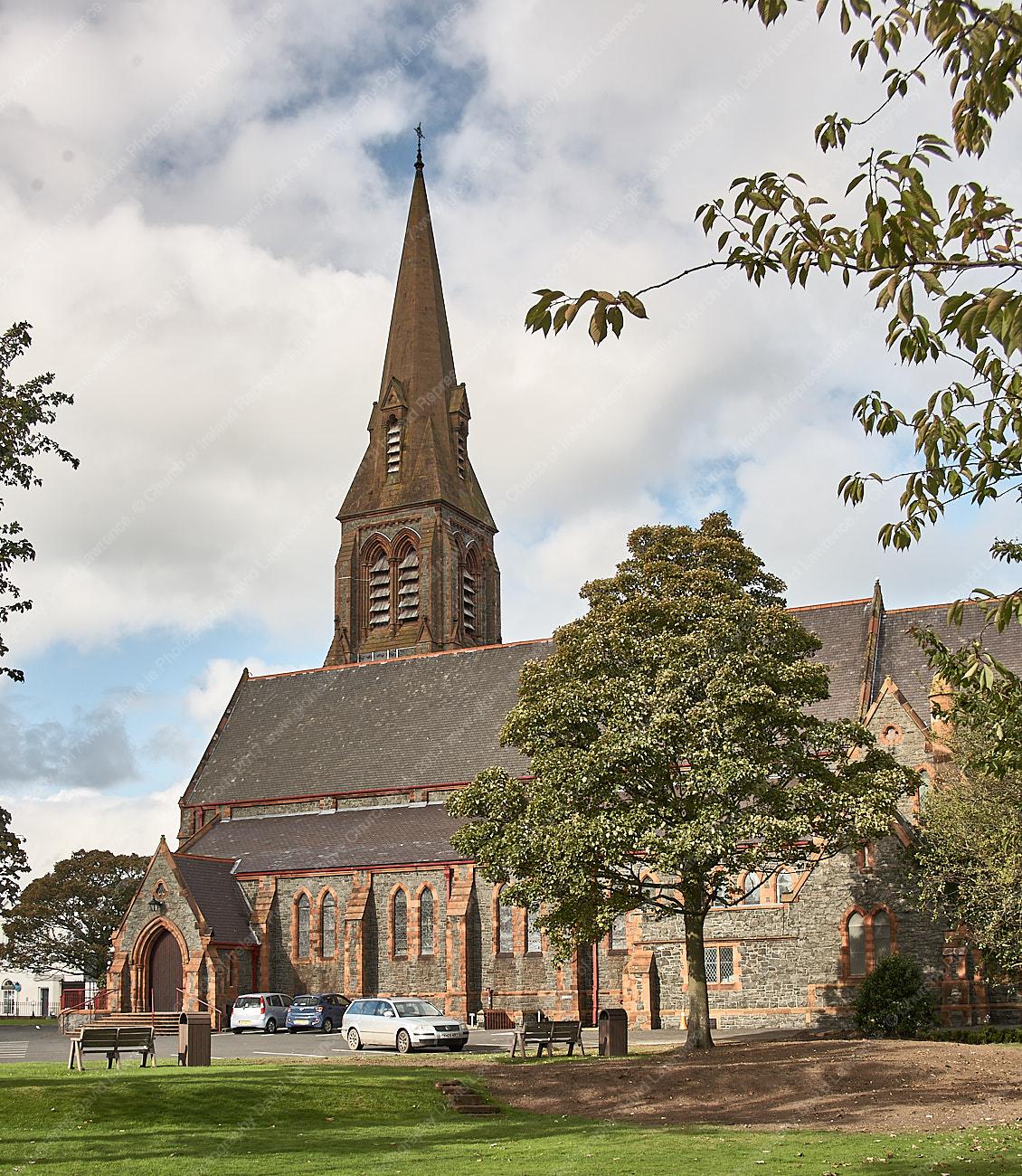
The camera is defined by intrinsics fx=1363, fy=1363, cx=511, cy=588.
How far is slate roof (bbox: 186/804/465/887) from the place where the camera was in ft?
184

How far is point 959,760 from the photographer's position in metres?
35.6

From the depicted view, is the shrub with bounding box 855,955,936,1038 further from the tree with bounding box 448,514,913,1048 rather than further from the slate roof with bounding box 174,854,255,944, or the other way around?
the slate roof with bounding box 174,854,255,944

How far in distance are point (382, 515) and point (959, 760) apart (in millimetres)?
50214

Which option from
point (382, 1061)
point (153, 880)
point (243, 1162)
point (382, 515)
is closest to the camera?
point (243, 1162)

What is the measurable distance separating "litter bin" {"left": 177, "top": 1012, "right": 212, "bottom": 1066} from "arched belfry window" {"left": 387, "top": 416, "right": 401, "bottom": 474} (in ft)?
184

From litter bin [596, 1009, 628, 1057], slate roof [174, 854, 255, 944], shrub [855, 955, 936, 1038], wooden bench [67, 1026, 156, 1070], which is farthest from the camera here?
slate roof [174, 854, 255, 944]

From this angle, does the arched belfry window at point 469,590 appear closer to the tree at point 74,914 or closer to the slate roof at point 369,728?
the slate roof at point 369,728

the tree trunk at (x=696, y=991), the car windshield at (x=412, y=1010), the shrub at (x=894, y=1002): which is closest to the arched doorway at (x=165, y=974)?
the car windshield at (x=412, y=1010)

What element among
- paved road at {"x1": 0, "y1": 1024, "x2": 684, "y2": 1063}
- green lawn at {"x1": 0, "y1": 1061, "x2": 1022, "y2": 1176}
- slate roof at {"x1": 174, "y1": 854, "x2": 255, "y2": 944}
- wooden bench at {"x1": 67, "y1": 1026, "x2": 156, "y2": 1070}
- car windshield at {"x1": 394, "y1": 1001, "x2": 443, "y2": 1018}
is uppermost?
slate roof at {"x1": 174, "y1": 854, "x2": 255, "y2": 944}

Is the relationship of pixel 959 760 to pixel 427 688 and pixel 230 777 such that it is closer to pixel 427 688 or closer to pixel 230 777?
pixel 427 688

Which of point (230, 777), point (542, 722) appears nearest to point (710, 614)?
point (542, 722)

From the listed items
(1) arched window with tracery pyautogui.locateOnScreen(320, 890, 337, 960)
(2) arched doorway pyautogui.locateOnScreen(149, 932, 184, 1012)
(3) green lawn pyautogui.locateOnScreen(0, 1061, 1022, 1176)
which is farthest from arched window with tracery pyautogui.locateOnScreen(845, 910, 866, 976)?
(2) arched doorway pyautogui.locateOnScreen(149, 932, 184, 1012)

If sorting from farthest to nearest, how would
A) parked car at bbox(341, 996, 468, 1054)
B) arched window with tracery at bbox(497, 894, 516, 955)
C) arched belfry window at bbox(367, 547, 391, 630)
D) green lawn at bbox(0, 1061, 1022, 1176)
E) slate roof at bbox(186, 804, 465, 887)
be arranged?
arched belfry window at bbox(367, 547, 391, 630), slate roof at bbox(186, 804, 465, 887), arched window with tracery at bbox(497, 894, 516, 955), parked car at bbox(341, 996, 468, 1054), green lawn at bbox(0, 1061, 1022, 1176)

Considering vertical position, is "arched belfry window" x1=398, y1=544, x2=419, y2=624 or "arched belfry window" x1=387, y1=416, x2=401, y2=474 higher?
"arched belfry window" x1=387, y1=416, x2=401, y2=474
